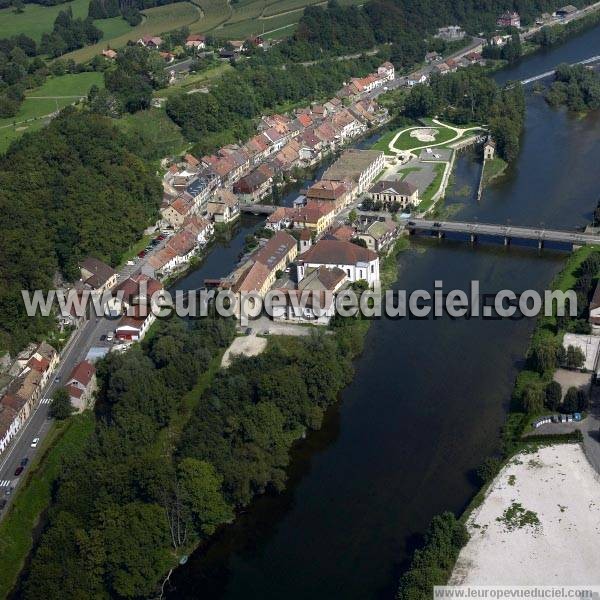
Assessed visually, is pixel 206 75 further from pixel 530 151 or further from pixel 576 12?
pixel 576 12

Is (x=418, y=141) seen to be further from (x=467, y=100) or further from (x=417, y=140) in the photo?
(x=467, y=100)

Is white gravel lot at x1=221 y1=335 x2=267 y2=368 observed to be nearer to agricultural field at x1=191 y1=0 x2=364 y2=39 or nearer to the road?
the road

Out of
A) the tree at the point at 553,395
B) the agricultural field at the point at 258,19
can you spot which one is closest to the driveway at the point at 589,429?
the tree at the point at 553,395

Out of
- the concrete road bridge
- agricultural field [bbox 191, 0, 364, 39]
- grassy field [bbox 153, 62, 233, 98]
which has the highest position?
agricultural field [bbox 191, 0, 364, 39]

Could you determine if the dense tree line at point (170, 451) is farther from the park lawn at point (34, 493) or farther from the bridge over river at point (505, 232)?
the bridge over river at point (505, 232)

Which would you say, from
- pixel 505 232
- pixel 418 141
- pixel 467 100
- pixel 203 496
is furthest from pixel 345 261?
pixel 467 100

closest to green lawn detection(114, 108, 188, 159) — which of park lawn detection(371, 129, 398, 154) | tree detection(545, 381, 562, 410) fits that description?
park lawn detection(371, 129, 398, 154)
